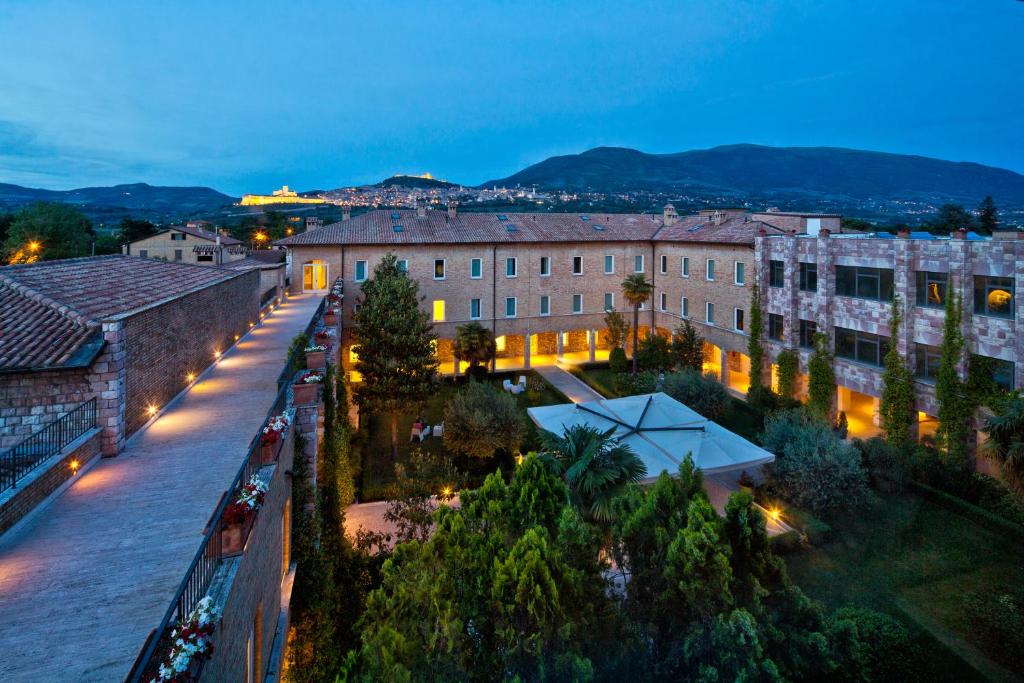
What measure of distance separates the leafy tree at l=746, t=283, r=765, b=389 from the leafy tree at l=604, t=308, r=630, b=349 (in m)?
9.45

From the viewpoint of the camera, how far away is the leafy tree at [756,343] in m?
30.7

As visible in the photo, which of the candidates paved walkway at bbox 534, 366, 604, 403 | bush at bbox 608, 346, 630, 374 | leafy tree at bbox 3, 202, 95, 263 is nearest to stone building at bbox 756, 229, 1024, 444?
bush at bbox 608, 346, 630, 374

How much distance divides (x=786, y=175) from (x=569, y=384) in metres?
159

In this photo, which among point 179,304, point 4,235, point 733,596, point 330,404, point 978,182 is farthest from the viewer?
point 978,182

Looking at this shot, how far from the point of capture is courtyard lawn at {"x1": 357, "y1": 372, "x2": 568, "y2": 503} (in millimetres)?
20797

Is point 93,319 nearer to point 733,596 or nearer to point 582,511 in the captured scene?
point 582,511

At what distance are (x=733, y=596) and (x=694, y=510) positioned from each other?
4.43 ft

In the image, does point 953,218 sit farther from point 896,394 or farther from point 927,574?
point 927,574

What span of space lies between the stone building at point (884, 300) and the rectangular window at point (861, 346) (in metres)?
0.05

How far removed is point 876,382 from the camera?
24.5 meters

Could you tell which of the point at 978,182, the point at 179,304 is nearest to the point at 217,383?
the point at 179,304

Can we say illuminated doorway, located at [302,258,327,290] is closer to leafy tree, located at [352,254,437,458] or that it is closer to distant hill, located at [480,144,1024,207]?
leafy tree, located at [352,254,437,458]

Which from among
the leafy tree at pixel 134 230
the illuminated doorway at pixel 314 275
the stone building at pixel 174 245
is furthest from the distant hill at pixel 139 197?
the illuminated doorway at pixel 314 275

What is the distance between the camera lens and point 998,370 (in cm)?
1986
